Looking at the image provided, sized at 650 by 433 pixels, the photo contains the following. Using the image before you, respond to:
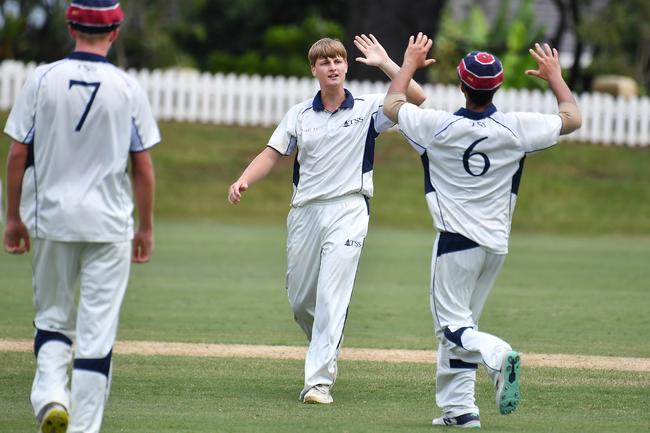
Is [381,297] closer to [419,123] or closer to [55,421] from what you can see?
[419,123]

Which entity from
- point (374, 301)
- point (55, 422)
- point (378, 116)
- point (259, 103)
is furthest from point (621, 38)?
point (55, 422)

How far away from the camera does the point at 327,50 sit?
27.6 ft

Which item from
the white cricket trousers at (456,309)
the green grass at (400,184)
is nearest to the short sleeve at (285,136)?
the white cricket trousers at (456,309)

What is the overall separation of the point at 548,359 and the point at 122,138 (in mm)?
5034

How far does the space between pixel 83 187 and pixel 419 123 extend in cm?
203

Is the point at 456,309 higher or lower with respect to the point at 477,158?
lower

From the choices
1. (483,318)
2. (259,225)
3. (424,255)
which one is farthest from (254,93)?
(483,318)

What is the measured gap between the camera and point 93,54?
6113 millimetres

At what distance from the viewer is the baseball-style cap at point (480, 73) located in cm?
699

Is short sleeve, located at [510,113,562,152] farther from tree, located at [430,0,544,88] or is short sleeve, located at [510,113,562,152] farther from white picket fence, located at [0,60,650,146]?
tree, located at [430,0,544,88]

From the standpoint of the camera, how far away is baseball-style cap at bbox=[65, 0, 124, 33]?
19.9ft

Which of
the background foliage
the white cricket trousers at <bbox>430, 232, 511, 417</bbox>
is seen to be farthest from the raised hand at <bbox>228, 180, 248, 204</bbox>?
the background foliage

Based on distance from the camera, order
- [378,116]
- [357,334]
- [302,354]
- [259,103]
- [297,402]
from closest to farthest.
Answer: [297,402] → [378,116] → [302,354] → [357,334] → [259,103]

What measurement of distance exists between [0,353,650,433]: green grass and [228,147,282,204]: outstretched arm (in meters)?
1.28
